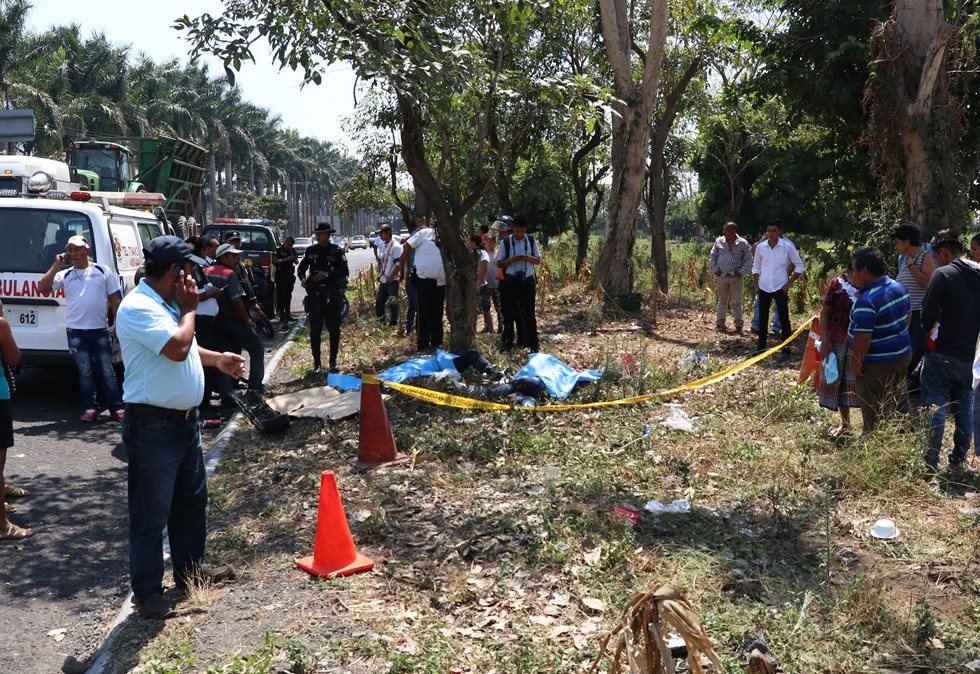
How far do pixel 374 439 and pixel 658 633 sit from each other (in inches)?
184

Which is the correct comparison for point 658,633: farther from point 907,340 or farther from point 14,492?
point 14,492

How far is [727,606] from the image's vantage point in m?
4.52

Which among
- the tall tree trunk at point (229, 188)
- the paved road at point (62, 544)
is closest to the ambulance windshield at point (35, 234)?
the paved road at point (62, 544)

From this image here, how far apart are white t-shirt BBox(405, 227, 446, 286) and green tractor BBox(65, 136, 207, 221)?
700cm

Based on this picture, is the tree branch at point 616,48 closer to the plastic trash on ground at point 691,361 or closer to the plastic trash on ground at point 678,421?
the plastic trash on ground at point 691,361

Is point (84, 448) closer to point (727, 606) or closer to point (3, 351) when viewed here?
point (3, 351)

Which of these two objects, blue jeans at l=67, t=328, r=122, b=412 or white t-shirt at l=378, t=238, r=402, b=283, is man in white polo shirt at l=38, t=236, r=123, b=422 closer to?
blue jeans at l=67, t=328, r=122, b=412

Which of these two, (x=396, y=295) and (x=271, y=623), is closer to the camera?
(x=271, y=623)

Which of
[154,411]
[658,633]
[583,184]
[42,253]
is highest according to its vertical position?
[583,184]

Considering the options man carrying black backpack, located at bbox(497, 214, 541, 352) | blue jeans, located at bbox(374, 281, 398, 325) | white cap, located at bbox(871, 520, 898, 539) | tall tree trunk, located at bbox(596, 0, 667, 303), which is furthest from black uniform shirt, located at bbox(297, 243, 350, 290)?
white cap, located at bbox(871, 520, 898, 539)

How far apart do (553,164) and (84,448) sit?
69.3 feet

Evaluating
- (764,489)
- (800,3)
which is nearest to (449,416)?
(764,489)

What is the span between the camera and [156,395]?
15.1ft

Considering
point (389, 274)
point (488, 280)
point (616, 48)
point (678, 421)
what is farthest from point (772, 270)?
point (389, 274)
